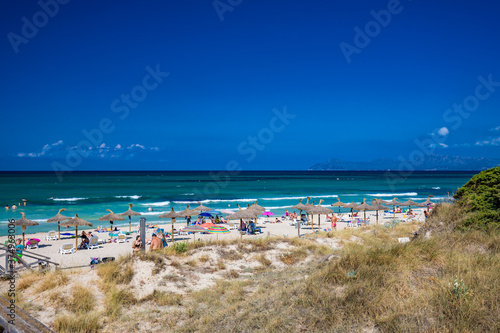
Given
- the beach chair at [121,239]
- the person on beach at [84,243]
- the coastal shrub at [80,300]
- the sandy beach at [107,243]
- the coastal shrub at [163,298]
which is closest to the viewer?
the coastal shrub at [80,300]

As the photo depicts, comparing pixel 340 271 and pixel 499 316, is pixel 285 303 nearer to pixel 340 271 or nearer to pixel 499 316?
pixel 340 271

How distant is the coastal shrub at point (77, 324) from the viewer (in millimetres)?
5379

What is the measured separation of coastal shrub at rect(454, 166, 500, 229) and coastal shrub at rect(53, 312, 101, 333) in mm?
8617

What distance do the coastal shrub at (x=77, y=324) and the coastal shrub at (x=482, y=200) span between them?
339 inches

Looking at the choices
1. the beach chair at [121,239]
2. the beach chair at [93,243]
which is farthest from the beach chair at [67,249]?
Result: the beach chair at [121,239]

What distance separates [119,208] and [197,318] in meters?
30.5

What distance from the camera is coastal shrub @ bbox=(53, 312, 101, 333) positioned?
212 inches

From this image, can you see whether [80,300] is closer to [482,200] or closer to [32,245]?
[482,200]

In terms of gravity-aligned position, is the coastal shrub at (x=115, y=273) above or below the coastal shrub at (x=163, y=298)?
above

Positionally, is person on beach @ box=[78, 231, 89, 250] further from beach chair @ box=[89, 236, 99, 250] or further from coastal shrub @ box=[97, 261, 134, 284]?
coastal shrub @ box=[97, 261, 134, 284]

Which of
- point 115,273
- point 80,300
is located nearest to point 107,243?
point 115,273

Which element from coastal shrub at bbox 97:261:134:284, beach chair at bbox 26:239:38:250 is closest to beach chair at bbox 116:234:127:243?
beach chair at bbox 26:239:38:250

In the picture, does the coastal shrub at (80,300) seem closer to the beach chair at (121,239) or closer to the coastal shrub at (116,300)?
the coastal shrub at (116,300)

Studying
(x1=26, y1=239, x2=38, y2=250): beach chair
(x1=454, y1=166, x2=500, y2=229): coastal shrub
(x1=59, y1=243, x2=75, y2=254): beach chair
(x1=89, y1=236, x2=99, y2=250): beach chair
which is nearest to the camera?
(x1=454, y1=166, x2=500, y2=229): coastal shrub
